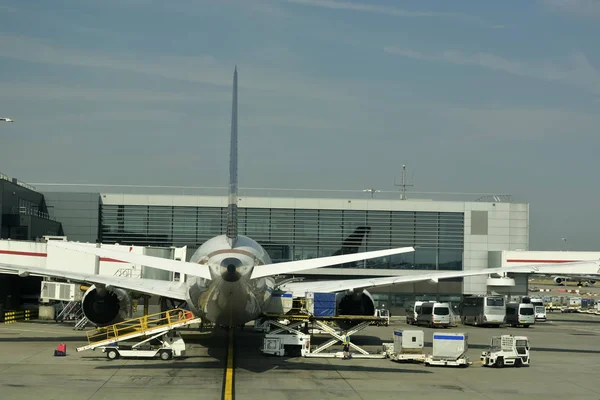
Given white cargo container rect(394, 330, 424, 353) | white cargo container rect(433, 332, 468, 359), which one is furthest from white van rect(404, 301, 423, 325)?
white cargo container rect(433, 332, 468, 359)

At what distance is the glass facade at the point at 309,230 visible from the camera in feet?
256

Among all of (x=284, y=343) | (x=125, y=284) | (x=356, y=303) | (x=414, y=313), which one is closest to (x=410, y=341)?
(x=284, y=343)

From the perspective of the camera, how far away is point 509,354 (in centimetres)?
3338

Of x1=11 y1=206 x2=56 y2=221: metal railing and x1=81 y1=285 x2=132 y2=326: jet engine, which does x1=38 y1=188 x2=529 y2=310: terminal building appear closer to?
x1=11 y1=206 x2=56 y2=221: metal railing

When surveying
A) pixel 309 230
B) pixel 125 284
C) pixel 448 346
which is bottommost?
pixel 448 346

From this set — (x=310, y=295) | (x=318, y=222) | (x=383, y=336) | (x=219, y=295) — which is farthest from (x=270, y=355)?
(x=318, y=222)

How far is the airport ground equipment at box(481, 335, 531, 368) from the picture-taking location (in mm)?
33156

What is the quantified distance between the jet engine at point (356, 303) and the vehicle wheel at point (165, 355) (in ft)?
35.4

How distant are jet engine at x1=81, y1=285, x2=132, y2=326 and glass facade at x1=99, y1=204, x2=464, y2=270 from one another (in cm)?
3905

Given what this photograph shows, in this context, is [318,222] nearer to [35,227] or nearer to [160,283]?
[35,227]

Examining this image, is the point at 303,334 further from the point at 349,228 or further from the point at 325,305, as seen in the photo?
the point at 349,228

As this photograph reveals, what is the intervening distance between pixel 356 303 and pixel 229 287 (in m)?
14.8

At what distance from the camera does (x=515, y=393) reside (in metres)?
25.1

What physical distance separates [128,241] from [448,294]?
1313 inches
